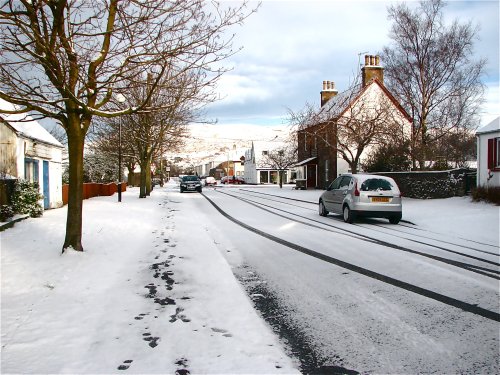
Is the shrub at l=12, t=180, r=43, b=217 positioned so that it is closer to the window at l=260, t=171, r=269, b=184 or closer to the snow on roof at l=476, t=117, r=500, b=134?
the snow on roof at l=476, t=117, r=500, b=134

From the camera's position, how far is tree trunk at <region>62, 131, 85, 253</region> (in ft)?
26.2

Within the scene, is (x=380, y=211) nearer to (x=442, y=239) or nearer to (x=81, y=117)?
(x=442, y=239)

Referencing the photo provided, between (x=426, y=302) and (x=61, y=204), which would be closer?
(x=426, y=302)

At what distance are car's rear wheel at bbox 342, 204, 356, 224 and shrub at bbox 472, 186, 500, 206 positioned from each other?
6.39 metres

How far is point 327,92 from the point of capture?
154 ft

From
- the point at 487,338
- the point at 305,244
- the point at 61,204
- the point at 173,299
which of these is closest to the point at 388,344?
the point at 487,338

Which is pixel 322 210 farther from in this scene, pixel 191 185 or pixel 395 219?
pixel 191 185

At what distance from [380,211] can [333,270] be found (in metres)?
7.03

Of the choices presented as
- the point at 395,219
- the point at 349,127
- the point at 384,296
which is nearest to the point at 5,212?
the point at 384,296

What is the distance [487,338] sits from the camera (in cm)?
420

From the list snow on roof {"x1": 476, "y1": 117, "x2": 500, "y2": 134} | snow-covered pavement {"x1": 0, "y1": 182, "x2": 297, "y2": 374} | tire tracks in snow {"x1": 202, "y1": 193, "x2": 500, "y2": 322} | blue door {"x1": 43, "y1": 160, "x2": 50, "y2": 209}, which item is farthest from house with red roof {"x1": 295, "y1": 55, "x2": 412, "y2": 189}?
snow-covered pavement {"x1": 0, "y1": 182, "x2": 297, "y2": 374}

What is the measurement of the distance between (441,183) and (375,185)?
859 centimetres

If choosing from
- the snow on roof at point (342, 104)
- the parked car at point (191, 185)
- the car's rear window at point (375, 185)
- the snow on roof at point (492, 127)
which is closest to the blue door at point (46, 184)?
the car's rear window at point (375, 185)

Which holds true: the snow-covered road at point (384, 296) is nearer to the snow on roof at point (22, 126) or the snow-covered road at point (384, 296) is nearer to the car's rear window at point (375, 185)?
the car's rear window at point (375, 185)
